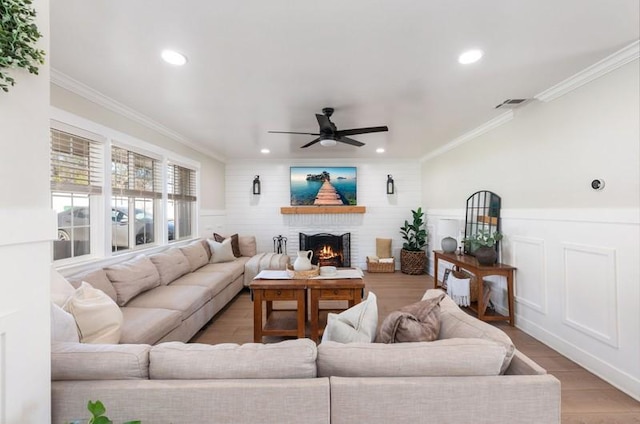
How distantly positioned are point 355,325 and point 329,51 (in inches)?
72.0

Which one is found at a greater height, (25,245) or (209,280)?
(25,245)

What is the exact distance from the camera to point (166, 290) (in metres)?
3.01

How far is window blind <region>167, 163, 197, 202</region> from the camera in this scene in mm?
4285

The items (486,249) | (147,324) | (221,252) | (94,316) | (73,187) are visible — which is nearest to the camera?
(94,316)

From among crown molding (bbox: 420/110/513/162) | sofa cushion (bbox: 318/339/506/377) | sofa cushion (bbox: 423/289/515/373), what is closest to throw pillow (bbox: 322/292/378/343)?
sofa cushion (bbox: 318/339/506/377)

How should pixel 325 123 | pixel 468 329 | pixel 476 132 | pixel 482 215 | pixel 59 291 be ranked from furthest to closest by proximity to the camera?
pixel 476 132 → pixel 482 215 → pixel 325 123 → pixel 59 291 → pixel 468 329

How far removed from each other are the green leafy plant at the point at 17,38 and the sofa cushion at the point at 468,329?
6.80 ft

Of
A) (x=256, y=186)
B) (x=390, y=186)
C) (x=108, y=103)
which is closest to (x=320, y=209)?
(x=256, y=186)

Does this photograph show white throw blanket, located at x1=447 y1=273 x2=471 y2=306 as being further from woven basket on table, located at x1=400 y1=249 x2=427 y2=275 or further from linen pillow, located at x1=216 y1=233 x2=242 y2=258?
linen pillow, located at x1=216 y1=233 x2=242 y2=258

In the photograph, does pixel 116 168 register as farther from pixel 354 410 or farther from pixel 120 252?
pixel 354 410

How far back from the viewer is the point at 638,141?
202 cm

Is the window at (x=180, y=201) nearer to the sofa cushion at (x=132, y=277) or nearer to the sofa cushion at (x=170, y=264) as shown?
the sofa cushion at (x=170, y=264)

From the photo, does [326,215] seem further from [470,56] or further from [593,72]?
[593,72]

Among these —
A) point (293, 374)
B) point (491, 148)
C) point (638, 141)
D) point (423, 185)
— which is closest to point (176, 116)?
point (293, 374)
